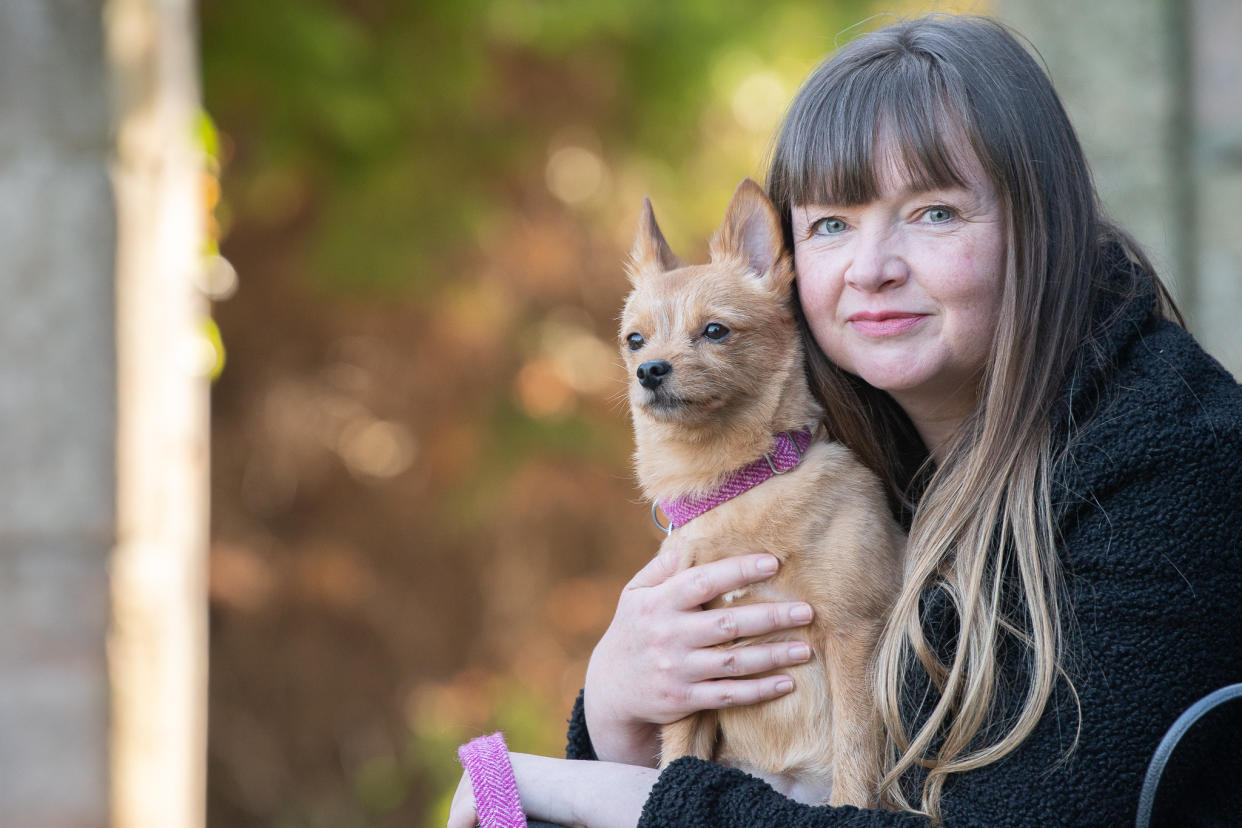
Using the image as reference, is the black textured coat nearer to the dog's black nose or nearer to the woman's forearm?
the woman's forearm

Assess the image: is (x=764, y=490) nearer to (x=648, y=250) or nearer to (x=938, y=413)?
(x=938, y=413)

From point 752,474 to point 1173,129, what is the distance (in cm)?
227

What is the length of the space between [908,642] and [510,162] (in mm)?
5027

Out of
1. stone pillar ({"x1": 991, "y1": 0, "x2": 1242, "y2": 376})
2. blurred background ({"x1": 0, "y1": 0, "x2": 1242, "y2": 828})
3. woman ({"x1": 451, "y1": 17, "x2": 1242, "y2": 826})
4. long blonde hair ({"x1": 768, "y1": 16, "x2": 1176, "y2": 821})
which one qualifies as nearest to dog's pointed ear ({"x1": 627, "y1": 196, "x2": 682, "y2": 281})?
woman ({"x1": 451, "y1": 17, "x2": 1242, "y2": 826})

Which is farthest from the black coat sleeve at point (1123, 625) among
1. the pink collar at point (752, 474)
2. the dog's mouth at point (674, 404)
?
the dog's mouth at point (674, 404)

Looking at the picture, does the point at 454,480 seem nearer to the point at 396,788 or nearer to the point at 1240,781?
the point at 396,788

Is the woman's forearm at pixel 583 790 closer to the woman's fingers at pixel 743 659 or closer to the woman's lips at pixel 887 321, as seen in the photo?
the woman's fingers at pixel 743 659

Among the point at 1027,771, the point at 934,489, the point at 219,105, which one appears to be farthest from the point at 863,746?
the point at 219,105

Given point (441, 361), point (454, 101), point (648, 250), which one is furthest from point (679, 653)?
point (441, 361)

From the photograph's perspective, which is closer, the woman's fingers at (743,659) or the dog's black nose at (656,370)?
the woman's fingers at (743,659)

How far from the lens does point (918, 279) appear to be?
2049mm

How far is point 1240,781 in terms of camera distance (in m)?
1.82

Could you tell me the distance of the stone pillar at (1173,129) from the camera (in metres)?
3.58

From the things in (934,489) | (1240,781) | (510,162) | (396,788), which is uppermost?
(510,162)
